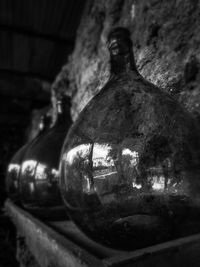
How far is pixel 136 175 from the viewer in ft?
1.42

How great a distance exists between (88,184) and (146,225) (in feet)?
0.36

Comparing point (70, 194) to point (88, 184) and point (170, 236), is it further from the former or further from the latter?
point (170, 236)

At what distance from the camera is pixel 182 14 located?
0.74m

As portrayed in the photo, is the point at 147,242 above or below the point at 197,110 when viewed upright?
below

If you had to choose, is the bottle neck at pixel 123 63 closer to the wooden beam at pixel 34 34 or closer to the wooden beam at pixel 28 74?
the wooden beam at pixel 34 34

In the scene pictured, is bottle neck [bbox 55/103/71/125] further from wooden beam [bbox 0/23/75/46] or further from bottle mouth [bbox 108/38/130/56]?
wooden beam [bbox 0/23/75/46]

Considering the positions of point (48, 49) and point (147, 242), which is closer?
point (147, 242)

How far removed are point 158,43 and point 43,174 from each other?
0.51 metres

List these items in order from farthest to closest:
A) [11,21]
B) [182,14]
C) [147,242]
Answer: [11,21] → [182,14] → [147,242]

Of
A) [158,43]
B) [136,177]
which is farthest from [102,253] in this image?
[158,43]

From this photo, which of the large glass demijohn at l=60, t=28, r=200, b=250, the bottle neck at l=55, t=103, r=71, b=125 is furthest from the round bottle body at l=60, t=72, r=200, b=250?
the bottle neck at l=55, t=103, r=71, b=125

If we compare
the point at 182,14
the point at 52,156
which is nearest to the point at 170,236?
the point at 52,156

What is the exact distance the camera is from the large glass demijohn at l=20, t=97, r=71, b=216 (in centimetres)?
78

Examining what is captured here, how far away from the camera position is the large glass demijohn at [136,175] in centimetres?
43
